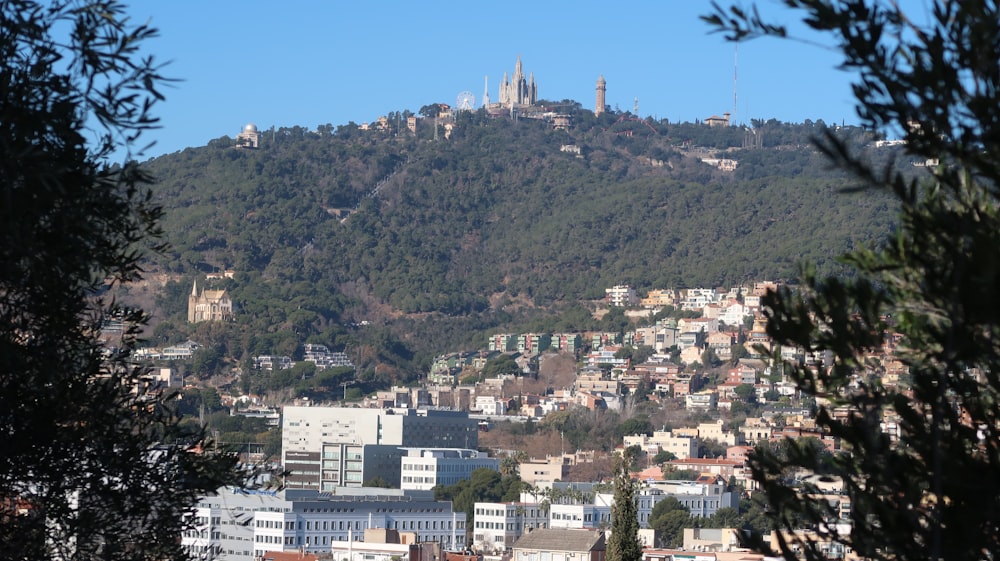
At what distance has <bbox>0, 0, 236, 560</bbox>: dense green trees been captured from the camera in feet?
20.5

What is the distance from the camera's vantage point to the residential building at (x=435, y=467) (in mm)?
88812

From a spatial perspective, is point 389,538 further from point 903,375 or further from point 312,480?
point 903,375

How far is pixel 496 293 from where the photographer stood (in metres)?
179

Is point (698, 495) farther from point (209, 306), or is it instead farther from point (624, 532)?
point (209, 306)

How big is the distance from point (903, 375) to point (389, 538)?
180 feet

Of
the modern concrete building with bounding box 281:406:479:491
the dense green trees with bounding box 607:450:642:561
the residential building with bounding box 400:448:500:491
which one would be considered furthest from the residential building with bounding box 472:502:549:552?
the dense green trees with bounding box 607:450:642:561

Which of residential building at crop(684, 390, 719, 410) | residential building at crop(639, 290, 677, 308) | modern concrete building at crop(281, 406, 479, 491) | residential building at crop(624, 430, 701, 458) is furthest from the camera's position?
residential building at crop(639, 290, 677, 308)

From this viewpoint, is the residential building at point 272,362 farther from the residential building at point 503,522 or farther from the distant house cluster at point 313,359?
the residential building at point 503,522

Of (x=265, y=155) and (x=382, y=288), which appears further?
(x=265, y=155)

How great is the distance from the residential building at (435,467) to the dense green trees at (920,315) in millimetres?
81548

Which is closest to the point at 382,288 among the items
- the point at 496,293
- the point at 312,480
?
the point at 496,293

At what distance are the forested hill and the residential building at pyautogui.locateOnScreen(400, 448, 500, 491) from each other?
5366 centimetres

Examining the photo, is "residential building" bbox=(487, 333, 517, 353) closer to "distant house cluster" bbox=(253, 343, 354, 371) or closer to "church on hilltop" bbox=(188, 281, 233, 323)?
"distant house cluster" bbox=(253, 343, 354, 371)

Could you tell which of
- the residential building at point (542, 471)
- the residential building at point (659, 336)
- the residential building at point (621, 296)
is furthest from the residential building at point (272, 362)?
the residential building at point (542, 471)
